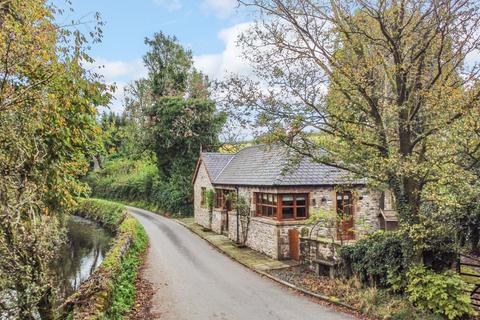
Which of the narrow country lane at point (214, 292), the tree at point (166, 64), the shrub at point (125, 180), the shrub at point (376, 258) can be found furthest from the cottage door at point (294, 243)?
the tree at point (166, 64)

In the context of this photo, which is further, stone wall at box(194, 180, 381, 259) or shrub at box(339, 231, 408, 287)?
stone wall at box(194, 180, 381, 259)

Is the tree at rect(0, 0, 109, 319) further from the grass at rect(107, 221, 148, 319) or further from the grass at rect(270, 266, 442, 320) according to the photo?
the grass at rect(270, 266, 442, 320)

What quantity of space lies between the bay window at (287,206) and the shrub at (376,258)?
4799 millimetres

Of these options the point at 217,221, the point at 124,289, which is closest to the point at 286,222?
the point at 124,289

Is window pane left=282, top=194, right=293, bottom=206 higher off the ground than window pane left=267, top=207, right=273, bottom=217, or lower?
higher

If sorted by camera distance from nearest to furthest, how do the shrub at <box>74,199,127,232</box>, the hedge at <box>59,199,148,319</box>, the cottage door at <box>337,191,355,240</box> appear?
the hedge at <box>59,199,148,319</box>, the cottage door at <box>337,191,355,240</box>, the shrub at <box>74,199,127,232</box>

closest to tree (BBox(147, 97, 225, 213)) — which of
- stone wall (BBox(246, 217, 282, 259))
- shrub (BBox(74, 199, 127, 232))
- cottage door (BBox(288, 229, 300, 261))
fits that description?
shrub (BBox(74, 199, 127, 232))

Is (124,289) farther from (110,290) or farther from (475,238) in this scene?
(475,238)

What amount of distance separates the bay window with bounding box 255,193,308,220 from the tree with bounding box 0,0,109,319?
11.9 meters

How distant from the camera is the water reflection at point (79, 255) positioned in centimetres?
1792

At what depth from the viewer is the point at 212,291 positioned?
1359 cm

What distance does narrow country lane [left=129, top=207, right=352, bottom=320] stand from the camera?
11258 millimetres

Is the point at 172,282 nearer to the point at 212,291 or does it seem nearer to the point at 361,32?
the point at 212,291

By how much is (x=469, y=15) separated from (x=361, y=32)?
2.80 metres
